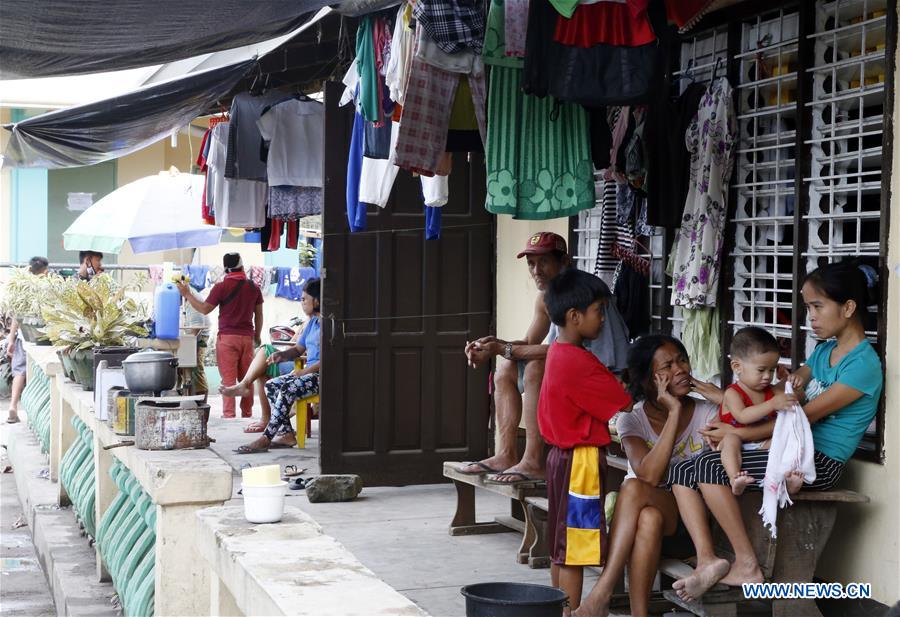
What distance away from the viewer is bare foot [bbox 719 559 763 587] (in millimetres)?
4371

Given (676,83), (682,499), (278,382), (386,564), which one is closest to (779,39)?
(676,83)

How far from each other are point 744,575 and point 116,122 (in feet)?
21.3

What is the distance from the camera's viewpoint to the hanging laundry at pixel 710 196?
18.3 feet

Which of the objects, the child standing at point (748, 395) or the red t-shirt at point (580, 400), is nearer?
the child standing at point (748, 395)

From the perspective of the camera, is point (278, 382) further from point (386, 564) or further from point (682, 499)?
point (682, 499)

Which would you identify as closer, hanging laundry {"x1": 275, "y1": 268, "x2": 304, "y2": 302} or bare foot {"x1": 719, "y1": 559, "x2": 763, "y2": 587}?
bare foot {"x1": 719, "y1": 559, "x2": 763, "y2": 587}

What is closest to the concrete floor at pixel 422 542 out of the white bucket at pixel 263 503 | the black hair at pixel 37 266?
the white bucket at pixel 263 503

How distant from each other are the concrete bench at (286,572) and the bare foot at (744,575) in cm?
179

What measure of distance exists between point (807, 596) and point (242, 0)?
3499 mm

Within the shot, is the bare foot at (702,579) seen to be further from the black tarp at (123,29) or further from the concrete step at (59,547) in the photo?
the black tarp at (123,29)

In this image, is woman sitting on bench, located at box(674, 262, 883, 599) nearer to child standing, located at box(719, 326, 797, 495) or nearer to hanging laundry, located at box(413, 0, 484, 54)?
child standing, located at box(719, 326, 797, 495)

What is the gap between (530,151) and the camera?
17.2 feet

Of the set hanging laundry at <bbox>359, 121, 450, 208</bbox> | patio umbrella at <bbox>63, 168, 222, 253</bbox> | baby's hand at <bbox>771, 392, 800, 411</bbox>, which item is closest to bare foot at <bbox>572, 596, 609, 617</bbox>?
baby's hand at <bbox>771, 392, 800, 411</bbox>

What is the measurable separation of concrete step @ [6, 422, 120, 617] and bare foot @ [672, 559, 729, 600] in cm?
280
